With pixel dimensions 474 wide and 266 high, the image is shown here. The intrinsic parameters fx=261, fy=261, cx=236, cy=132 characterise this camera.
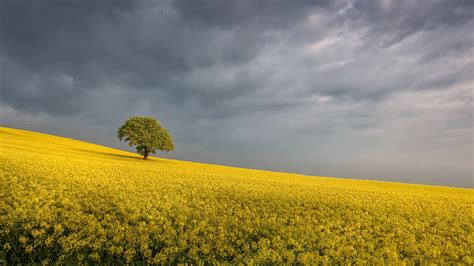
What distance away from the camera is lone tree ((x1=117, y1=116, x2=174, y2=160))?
196 feet

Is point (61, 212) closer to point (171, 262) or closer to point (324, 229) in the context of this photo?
point (171, 262)

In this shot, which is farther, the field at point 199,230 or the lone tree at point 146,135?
the lone tree at point 146,135

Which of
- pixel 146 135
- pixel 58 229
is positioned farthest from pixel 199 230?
pixel 146 135

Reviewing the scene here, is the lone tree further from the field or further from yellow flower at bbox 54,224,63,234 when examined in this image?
yellow flower at bbox 54,224,63,234

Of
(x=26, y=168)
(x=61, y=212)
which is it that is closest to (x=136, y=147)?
(x=26, y=168)

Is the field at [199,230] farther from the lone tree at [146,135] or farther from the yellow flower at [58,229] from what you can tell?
the lone tree at [146,135]

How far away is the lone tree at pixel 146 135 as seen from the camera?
59.8 m

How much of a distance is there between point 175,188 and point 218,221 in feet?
35.0

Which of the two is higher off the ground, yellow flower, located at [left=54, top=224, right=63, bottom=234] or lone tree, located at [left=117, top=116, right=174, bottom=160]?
lone tree, located at [left=117, top=116, right=174, bottom=160]

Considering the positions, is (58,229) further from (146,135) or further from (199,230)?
(146,135)

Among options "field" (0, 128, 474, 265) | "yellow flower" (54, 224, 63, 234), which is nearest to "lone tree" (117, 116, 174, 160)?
"field" (0, 128, 474, 265)

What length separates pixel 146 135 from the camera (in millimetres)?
60250

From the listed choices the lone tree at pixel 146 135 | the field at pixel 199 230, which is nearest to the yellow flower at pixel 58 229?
the field at pixel 199 230

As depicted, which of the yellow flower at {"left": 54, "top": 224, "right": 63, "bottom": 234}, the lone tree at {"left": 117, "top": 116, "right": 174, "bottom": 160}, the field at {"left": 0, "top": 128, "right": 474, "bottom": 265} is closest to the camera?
the field at {"left": 0, "top": 128, "right": 474, "bottom": 265}
